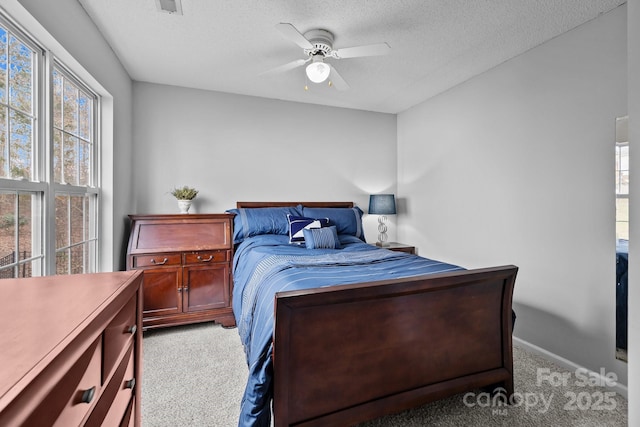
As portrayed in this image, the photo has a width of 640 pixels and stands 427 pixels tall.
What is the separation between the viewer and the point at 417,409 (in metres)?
1.77

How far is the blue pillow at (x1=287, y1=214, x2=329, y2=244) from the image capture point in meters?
3.15

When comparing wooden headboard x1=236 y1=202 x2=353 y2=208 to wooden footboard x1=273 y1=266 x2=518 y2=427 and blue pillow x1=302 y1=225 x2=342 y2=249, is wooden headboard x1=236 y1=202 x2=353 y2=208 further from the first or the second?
wooden footboard x1=273 y1=266 x2=518 y2=427

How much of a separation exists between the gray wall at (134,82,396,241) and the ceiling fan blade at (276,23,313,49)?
1681mm

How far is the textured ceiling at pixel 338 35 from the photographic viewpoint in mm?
2008

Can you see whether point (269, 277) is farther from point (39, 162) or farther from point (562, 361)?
point (562, 361)

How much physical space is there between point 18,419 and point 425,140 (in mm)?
4001

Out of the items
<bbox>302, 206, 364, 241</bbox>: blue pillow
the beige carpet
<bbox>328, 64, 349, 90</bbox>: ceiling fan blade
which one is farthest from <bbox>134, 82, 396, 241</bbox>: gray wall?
the beige carpet

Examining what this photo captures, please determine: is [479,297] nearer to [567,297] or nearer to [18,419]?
[567,297]

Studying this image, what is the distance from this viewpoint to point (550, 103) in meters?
Answer: 2.38

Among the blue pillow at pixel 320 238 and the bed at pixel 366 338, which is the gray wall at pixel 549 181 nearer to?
the bed at pixel 366 338

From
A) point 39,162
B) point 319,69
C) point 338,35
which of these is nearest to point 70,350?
point 39,162

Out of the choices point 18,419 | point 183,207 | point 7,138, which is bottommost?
point 18,419

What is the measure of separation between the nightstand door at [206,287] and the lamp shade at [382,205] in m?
2.00

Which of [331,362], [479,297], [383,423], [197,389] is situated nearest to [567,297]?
[479,297]
